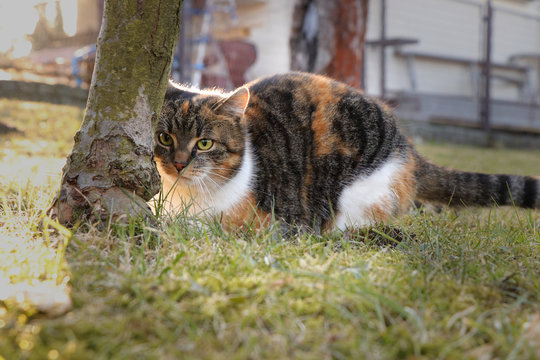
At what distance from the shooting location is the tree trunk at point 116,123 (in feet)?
6.72

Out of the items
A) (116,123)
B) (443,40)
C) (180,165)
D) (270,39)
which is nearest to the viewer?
(116,123)

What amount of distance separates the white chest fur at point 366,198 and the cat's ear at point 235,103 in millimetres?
794

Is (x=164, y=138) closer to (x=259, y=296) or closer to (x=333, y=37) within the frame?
(x=259, y=296)

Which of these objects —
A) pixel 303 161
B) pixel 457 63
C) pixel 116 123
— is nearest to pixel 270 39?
pixel 457 63

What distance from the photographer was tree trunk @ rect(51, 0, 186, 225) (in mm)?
2049

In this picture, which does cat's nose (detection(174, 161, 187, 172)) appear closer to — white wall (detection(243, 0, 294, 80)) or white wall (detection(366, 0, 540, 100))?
white wall (detection(243, 0, 294, 80))

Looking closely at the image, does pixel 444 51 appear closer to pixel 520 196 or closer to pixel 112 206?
pixel 520 196

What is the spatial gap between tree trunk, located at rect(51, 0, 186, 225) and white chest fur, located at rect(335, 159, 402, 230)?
1.26 metres

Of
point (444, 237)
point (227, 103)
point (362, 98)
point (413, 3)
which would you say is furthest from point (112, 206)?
point (413, 3)

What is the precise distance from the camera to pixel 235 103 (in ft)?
8.59

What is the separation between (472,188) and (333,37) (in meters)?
2.81

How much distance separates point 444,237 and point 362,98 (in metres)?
1.18

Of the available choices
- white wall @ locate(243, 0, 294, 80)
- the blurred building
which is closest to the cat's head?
white wall @ locate(243, 0, 294, 80)

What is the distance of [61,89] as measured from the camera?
7090mm
